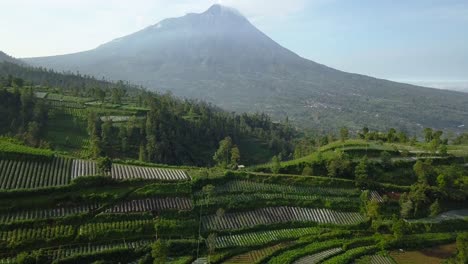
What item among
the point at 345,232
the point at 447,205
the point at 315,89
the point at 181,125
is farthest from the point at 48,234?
the point at 315,89

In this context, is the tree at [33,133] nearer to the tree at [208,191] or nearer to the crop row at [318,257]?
the tree at [208,191]

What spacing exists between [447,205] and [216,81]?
162053 mm

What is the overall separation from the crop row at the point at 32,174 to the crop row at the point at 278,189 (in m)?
10.7

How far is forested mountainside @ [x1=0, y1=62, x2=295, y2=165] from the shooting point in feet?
170

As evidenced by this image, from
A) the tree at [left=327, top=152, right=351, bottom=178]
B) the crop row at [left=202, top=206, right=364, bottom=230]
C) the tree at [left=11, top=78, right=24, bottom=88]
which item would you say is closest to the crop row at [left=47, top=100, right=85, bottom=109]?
the tree at [left=11, top=78, right=24, bottom=88]

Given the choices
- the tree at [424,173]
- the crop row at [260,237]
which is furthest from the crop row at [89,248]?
the tree at [424,173]

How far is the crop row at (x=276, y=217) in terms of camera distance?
88.6ft

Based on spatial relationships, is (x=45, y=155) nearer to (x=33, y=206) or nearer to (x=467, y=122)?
(x=33, y=206)

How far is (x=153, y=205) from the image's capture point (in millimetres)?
26391

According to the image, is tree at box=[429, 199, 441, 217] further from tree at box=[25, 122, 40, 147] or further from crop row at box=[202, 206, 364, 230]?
tree at box=[25, 122, 40, 147]

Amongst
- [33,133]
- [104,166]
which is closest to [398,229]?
[104,166]

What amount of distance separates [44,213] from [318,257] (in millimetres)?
16208

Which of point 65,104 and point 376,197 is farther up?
point 65,104

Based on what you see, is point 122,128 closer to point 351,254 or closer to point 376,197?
point 376,197
